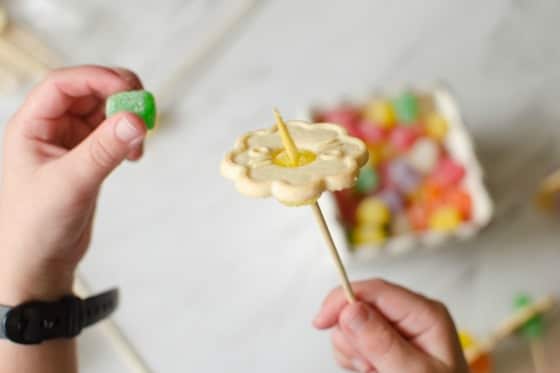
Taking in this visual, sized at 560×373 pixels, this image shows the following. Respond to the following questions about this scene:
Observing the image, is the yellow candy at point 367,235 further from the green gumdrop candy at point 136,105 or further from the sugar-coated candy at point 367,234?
the green gumdrop candy at point 136,105

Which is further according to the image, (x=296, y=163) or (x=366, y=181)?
(x=366, y=181)

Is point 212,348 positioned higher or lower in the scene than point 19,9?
lower

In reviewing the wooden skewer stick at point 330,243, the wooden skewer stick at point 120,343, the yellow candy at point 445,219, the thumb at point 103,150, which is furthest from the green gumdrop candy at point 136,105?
the yellow candy at point 445,219

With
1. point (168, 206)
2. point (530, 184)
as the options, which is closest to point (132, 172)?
point (168, 206)

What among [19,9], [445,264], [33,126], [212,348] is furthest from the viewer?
[19,9]

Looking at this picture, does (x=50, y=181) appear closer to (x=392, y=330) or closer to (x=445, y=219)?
(x=392, y=330)

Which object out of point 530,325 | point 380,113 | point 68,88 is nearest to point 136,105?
point 68,88

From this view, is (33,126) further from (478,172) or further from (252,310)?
(478,172)
